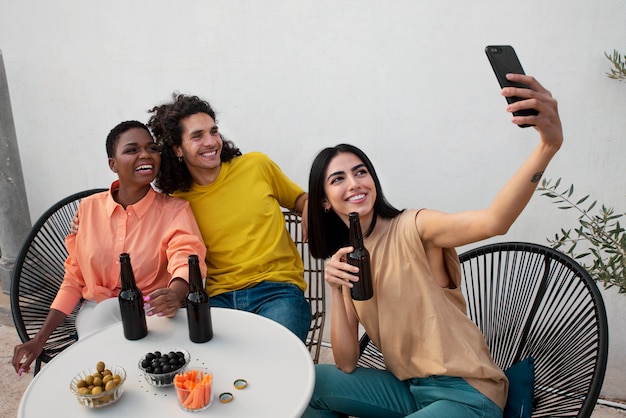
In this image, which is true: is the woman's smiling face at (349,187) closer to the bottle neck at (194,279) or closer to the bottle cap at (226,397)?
the bottle neck at (194,279)

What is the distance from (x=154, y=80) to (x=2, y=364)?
1741 mm

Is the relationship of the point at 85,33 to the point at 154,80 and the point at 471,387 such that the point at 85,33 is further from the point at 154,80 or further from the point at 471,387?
the point at 471,387

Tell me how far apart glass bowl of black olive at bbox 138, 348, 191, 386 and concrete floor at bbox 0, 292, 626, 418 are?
4.81 feet

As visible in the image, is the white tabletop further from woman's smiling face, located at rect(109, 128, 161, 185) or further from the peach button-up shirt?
woman's smiling face, located at rect(109, 128, 161, 185)

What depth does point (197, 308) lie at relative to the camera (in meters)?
1.60

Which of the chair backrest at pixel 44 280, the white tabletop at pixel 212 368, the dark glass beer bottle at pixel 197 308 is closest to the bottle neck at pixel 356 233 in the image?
the white tabletop at pixel 212 368

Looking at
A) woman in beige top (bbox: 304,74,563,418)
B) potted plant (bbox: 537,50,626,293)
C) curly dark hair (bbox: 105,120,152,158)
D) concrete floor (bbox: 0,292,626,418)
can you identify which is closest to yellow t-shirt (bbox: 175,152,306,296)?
curly dark hair (bbox: 105,120,152,158)

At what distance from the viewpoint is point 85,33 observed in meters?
3.21

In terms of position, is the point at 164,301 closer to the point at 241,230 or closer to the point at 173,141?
the point at 241,230

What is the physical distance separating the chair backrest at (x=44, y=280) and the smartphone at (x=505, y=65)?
182cm

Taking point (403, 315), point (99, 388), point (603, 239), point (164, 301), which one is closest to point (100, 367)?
point (99, 388)

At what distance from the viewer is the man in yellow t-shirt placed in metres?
2.17

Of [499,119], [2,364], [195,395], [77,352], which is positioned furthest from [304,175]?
[2,364]

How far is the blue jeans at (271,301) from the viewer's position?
2066mm
